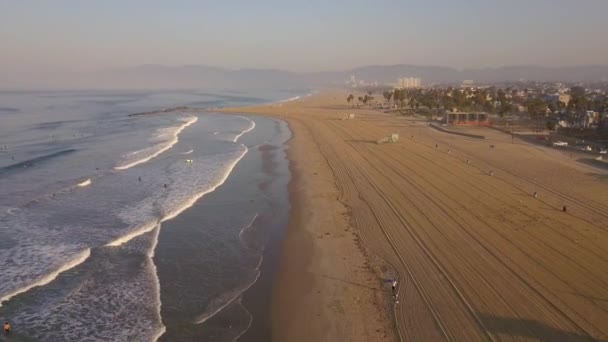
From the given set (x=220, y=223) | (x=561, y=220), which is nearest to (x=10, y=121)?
(x=220, y=223)

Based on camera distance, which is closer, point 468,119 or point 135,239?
point 135,239

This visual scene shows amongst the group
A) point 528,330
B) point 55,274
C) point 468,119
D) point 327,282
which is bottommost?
point 327,282

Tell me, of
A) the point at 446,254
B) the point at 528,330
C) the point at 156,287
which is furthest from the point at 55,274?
the point at 528,330

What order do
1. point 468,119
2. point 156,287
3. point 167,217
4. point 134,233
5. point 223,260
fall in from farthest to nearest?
point 468,119 → point 167,217 → point 134,233 → point 223,260 → point 156,287

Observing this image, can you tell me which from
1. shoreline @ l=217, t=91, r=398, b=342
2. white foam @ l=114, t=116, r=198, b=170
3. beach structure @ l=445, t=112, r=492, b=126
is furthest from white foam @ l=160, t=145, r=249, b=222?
beach structure @ l=445, t=112, r=492, b=126

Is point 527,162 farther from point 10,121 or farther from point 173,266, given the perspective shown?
Result: point 10,121

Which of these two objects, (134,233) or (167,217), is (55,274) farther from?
(167,217)

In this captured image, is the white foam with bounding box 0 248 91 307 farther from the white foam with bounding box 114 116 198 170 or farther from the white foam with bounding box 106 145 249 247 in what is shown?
the white foam with bounding box 114 116 198 170
